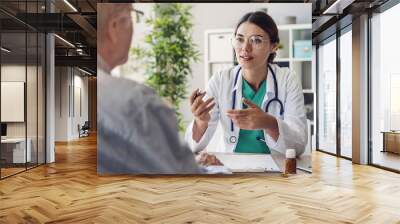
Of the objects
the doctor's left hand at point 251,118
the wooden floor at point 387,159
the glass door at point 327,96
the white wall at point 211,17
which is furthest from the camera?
the glass door at point 327,96

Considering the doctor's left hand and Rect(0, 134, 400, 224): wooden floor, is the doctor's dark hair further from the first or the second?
Rect(0, 134, 400, 224): wooden floor

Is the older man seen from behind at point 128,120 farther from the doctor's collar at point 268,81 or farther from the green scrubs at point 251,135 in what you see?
the doctor's collar at point 268,81

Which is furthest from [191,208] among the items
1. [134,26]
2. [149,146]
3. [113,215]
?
[134,26]

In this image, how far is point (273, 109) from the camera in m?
6.04

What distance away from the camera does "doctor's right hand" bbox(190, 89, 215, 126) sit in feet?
20.0

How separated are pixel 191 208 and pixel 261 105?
2.35 meters

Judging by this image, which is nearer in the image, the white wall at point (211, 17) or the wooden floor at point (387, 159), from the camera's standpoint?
the white wall at point (211, 17)

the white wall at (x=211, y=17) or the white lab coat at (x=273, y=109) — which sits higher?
the white wall at (x=211, y=17)

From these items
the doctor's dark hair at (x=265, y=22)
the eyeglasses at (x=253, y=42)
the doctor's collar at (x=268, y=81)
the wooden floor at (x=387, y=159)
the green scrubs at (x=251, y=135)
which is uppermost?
the doctor's dark hair at (x=265, y=22)

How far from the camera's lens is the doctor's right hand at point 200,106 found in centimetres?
611

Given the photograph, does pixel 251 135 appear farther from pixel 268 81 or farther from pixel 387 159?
pixel 387 159

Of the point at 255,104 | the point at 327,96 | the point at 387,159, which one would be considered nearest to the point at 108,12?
the point at 255,104

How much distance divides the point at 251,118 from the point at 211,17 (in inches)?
65.2

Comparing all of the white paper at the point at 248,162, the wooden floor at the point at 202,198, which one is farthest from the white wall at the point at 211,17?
the wooden floor at the point at 202,198
